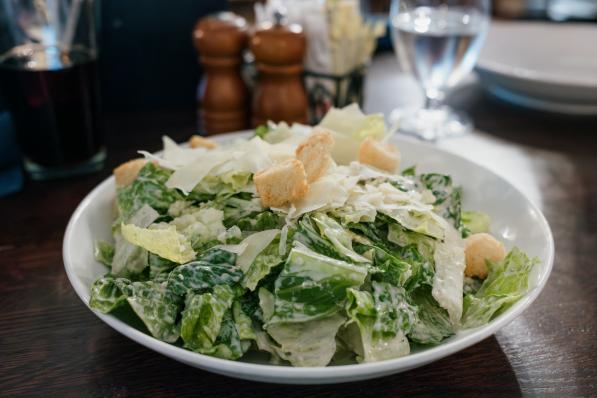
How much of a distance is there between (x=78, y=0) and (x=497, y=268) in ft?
3.84

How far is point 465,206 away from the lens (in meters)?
1.19

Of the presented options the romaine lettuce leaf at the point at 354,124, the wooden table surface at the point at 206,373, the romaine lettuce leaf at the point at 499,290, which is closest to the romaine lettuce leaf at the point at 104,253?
the wooden table surface at the point at 206,373

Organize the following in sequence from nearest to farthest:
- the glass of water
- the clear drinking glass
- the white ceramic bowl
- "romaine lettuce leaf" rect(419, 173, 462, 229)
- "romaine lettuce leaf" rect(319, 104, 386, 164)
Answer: the white ceramic bowl → "romaine lettuce leaf" rect(419, 173, 462, 229) → "romaine lettuce leaf" rect(319, 104, 386, 164) → the clear drinking glass → the glass of water

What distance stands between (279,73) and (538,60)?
1153 mm

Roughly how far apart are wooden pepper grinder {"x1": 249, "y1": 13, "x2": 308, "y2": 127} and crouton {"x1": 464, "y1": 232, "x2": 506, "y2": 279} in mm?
811

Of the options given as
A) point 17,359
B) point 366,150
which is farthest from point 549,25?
point 17,359

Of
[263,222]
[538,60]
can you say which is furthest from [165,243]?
[538,60]

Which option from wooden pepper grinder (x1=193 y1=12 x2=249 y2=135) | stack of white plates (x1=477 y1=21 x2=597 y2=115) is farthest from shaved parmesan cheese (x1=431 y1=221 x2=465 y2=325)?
stack of white plates (x1=477 y1=21 x2=597 y2=115)

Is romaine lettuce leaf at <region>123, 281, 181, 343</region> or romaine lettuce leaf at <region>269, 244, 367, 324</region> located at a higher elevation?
romaine lettuce leaf at <region>269, 244, 367, 324</region>

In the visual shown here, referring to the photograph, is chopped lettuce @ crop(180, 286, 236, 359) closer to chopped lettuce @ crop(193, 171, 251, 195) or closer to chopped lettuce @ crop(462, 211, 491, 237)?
chopped lettuce @ crop(193, 171, 251, 195)

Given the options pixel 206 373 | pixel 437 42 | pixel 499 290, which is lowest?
pixel 206 373

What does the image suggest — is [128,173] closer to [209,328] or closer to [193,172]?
[193,172]

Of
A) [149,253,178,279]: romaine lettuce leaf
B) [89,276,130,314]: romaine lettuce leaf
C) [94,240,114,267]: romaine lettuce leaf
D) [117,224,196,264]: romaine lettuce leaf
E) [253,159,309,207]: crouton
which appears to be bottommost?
[94,240,114,267]: romaine lettuce leaf

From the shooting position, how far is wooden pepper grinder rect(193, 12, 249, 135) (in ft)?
5.36
